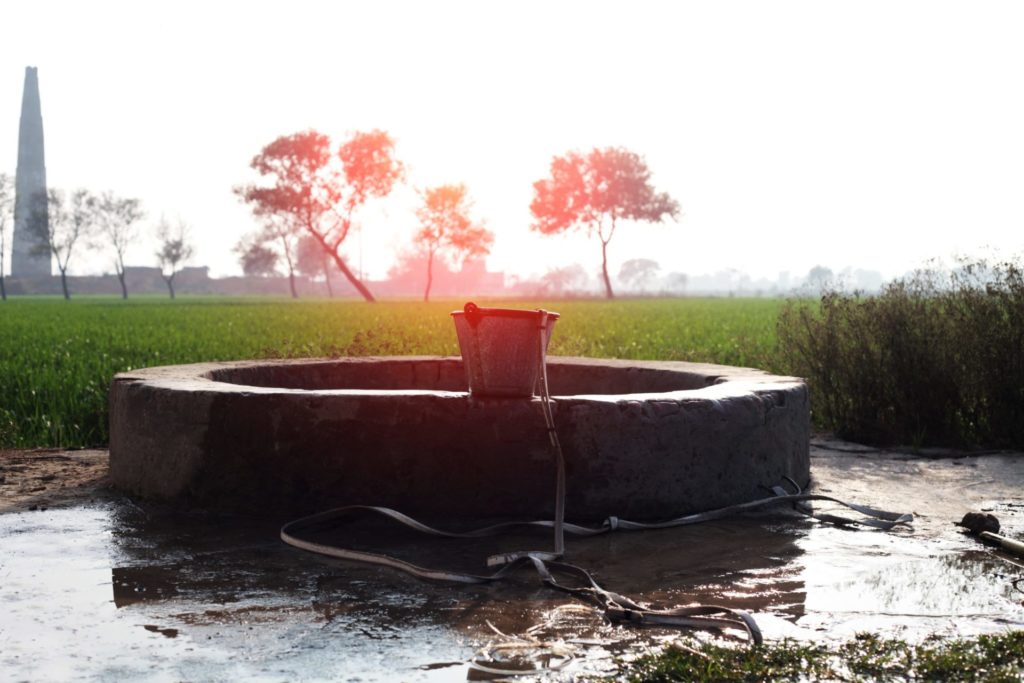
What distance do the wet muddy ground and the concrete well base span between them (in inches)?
8.9

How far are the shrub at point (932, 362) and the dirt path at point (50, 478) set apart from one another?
565 cm

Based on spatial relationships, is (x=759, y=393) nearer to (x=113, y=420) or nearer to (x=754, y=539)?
(x=754, y=539)

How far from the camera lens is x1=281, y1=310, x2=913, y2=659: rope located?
10.8 feet

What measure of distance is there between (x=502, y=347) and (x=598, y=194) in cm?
5753

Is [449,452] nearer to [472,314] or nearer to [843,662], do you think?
[472,314]

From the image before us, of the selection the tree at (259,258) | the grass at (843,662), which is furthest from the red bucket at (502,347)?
the tree at (259,258)

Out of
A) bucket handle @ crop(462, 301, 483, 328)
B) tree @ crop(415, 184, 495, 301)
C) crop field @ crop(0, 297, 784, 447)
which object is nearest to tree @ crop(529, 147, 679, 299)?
tree @ crop(415, 184, 495, 301)

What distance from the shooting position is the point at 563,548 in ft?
13.9

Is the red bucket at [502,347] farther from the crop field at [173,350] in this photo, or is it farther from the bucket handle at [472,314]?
the crop field at [173,350]

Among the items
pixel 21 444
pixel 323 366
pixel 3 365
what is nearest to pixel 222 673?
pixel 323 366

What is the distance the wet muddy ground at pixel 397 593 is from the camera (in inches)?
114

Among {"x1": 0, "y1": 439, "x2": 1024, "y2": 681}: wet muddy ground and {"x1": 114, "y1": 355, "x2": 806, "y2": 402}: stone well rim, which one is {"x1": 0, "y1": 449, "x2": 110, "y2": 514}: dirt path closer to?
{"x1": 0, "y1": 439, "x2": 1024, "y2": 681}: wet muddy ground

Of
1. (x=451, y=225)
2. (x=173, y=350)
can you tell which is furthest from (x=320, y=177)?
(x=173, y=350)

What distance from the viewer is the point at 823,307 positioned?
28.9ft
